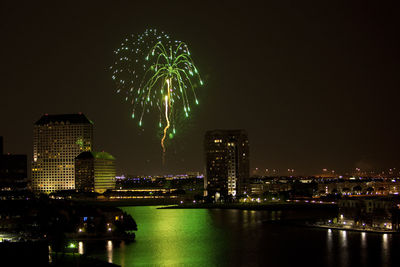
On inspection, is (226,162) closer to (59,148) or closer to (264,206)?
(264,206)

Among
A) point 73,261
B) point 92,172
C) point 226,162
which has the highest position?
point 226,162

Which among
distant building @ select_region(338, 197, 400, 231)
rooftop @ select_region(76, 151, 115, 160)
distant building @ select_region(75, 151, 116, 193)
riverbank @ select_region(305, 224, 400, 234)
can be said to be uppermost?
rooftop @ select_region(76, 151, 115, 160)

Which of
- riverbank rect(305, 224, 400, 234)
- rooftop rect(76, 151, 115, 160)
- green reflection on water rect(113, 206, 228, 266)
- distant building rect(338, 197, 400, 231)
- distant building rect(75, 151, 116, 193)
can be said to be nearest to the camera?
green reflection on water rect(113, 206, 228, 266)

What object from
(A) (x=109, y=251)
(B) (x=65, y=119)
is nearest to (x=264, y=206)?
(A) (x=109, y=251)

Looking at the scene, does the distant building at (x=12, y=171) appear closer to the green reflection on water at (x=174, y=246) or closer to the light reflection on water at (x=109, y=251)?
the green reflection on water at (x=174, y=246)

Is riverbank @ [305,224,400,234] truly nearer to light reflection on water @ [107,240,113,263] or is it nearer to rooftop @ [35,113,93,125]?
light reflection on water @ [107,240,113,263]

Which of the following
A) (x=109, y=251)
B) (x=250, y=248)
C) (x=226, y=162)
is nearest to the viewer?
(x=109, y=251)

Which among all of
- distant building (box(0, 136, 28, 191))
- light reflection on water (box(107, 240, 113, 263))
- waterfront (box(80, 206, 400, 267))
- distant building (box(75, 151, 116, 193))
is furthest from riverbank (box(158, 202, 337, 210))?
light reflection on water (box(107, 240, 113, 263))

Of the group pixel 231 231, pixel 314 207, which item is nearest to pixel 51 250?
pixel 231 231
